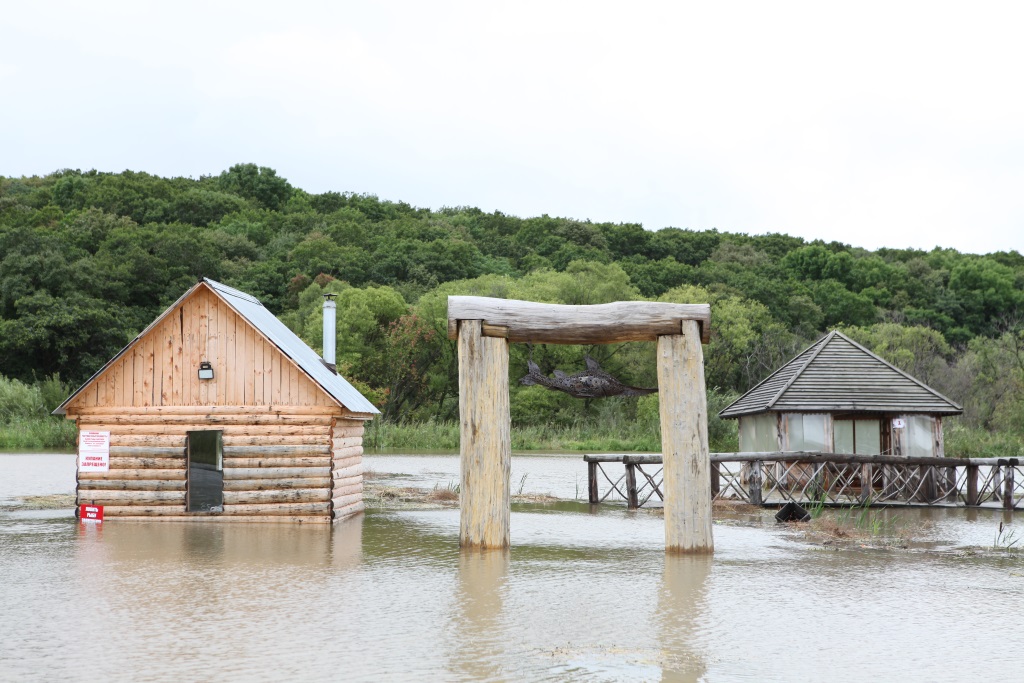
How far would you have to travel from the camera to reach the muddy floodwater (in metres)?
8.32

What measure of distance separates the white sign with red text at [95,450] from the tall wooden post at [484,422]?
26.6 feet

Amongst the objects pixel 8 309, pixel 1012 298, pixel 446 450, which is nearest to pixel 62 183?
pixel 8 309

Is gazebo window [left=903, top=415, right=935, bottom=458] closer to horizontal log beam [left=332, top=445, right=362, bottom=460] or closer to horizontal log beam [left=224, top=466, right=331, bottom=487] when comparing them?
horizontal log beam [left=332, top=445, right=362, bottom=460]

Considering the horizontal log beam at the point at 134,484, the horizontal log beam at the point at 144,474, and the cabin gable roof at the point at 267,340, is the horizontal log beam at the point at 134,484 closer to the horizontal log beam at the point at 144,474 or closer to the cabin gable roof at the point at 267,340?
the horizontal log beam at the point at 144,474

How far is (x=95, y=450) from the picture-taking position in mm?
19406

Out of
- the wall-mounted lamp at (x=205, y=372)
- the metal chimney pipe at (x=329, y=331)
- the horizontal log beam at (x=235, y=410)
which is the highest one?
the metal chimney pipe at (x=329, y=331)

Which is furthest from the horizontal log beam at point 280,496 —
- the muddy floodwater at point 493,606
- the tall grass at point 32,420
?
the tall grass at point 32,420

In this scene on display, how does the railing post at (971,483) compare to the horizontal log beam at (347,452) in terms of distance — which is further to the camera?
the railing post at (971,483)

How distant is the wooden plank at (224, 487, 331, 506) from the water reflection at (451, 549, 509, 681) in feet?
17.1

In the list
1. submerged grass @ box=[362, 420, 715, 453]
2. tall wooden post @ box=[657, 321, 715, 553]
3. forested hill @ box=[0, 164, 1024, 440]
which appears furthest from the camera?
forested hill @ box=[0, 164, 1024, 440]

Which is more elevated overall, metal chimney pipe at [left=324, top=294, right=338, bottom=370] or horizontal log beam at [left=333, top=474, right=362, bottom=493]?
metal chimney pipe at [left=324, top=294, right=338, bottom=370]

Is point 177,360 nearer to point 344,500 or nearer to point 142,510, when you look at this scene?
point 142,510

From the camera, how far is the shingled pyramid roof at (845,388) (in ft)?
90.0

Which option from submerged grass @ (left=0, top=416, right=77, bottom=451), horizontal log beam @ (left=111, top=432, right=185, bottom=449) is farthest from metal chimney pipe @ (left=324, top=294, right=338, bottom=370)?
submerged grass @ (left=0, top=416, right=77, bottom=451)
